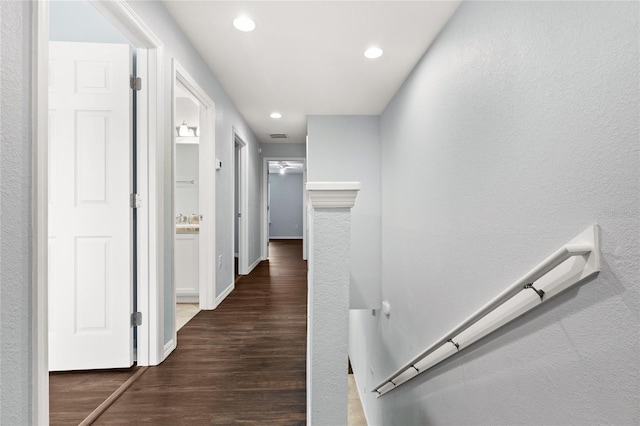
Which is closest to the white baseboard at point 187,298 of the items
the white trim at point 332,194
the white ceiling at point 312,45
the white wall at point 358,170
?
the white wall at point 358,170

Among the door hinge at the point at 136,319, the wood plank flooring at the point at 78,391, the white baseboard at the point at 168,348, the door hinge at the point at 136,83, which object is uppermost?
the door hinge at the point at 136,83

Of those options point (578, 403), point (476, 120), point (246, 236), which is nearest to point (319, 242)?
point (578, 403)

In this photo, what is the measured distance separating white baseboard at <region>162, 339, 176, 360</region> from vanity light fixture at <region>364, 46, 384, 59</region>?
2720mm

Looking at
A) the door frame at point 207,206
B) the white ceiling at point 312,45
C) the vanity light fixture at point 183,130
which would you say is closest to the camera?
the white ceiling at point 312,45

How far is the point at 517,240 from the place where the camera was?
1.44 meters

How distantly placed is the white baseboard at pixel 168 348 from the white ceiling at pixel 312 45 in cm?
224

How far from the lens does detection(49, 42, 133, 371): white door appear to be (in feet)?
5.94

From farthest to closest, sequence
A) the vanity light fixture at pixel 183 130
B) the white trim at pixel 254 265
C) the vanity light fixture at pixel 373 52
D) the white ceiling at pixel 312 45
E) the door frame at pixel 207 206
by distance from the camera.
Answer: the white trim at pixel 254 265 < the vanity light fixture at pixel 183 130 < the door frame at pixel 207 206 < the vanity light fixture at pixel 373 52 < the white ceiling at pixel 312 45

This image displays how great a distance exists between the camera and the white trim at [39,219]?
1.07 metres

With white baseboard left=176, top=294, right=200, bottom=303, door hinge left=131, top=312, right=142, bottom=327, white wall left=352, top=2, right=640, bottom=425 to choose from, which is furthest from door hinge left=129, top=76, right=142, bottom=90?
white baseboard left=176, top=294, right=200, bottom=303

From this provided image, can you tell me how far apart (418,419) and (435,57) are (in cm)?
300

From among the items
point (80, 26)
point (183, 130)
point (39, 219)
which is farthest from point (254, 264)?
point (39, 219)

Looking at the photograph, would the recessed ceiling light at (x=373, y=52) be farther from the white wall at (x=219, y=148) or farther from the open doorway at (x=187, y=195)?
the open doorway at (x=187, y=195)

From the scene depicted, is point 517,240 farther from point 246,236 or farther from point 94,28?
point 246,236
